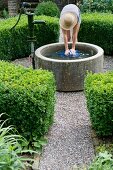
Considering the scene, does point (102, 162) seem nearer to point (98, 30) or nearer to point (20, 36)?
point (20, 36)

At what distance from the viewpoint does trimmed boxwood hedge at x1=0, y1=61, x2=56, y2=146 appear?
514 centimetres

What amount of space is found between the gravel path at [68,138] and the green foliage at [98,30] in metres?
2.90

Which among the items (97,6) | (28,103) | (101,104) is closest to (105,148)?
(101,104)

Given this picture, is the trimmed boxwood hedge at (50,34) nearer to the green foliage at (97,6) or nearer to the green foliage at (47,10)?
the green foliage at (47,10)

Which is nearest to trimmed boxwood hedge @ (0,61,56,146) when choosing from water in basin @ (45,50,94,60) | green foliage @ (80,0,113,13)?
water in basin @ (45,50,94,60)

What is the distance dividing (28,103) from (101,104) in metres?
0.94

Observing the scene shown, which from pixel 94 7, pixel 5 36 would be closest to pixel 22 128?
pixel 5 36

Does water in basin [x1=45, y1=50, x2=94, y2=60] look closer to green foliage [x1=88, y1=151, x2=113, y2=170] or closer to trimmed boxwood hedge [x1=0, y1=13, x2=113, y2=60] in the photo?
trimmed boxwood hedge [x1=0, y1=13, x2=113, y2=60]

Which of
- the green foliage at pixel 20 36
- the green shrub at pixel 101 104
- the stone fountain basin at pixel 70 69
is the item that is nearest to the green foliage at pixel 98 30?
the green foliage at pixel 20 36

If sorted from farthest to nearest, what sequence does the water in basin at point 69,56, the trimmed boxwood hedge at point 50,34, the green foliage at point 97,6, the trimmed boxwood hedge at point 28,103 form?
1. the green foliage at point 97,6
2. the trimmed boxwood hedge at point 50,34
3. the water in basin at point 69,56
4. the trimmed boxwood hedge at point 28,103

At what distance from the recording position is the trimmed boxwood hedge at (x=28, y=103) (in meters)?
5.14

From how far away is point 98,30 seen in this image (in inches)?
381

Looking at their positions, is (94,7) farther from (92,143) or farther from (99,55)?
(92,143)

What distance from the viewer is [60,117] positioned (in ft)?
20.8
